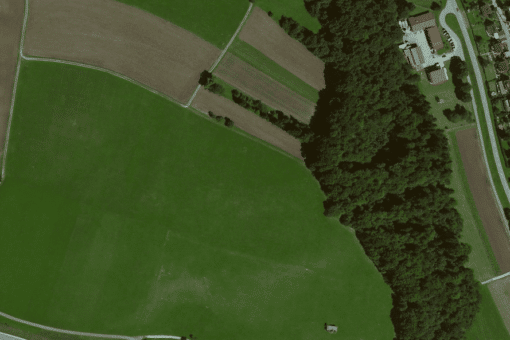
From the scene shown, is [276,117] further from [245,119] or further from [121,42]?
[121,42]

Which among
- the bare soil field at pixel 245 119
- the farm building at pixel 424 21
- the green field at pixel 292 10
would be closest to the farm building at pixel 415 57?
the farm building at pixel 424 21

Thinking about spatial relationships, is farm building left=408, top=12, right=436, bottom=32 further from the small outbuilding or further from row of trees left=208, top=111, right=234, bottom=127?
the small outbuilding

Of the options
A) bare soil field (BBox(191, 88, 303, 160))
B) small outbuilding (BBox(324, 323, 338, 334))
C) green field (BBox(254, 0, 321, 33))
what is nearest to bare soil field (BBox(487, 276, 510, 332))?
small outbuilding (BBox(324, 323, 338, 334))

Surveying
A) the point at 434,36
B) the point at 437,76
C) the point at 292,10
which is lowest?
the point at 437,76

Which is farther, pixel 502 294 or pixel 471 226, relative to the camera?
pixel 502 294

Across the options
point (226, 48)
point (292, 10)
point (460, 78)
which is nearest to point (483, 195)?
point (460, 78)

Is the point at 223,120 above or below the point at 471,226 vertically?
above

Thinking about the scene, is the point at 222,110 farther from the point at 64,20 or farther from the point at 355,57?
the point at 64,20

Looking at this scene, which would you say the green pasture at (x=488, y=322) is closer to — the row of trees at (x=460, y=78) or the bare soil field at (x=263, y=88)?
the row of trees at (x=460, y=78)
